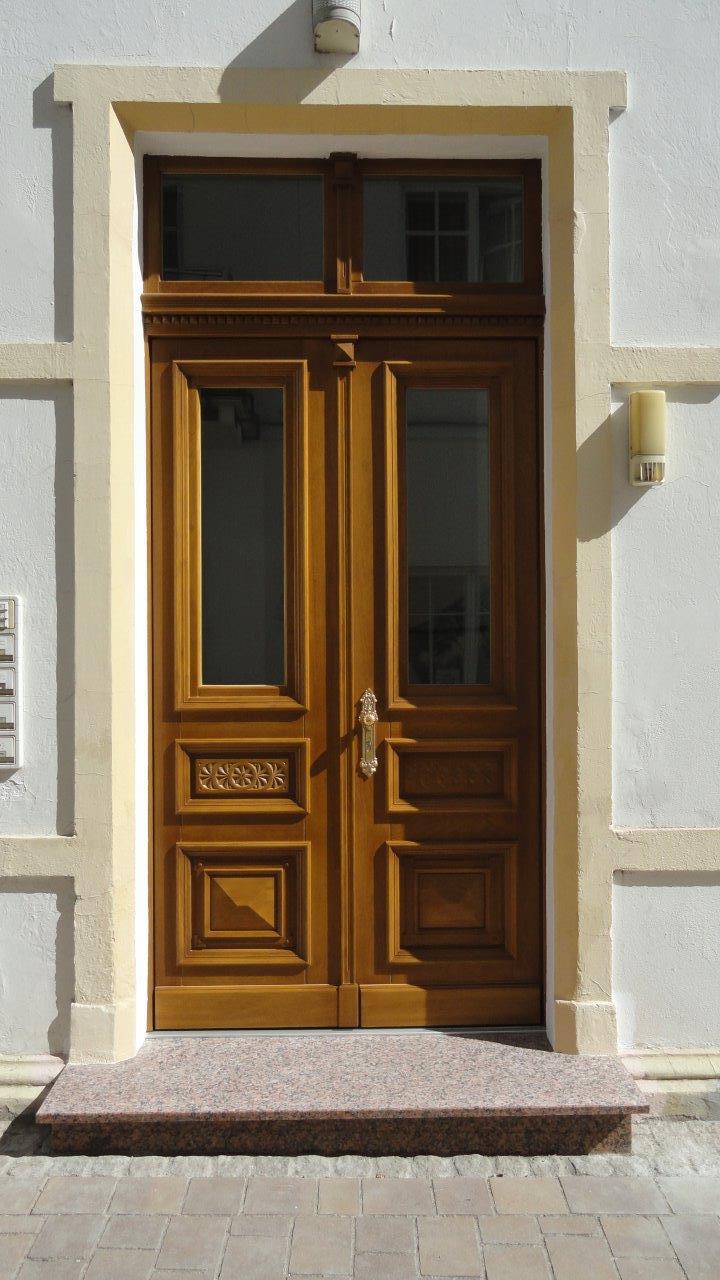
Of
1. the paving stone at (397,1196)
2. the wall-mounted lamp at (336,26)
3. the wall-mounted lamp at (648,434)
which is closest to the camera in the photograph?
the paving stone at (397,1196)

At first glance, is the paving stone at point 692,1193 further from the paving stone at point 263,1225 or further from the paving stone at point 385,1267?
the paving stone at point 263,1225

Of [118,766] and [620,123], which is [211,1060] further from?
[620,123]

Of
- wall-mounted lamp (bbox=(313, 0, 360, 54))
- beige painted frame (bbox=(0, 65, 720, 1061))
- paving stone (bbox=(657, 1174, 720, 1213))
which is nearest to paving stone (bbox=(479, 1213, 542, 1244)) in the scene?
paving stone (bbox=(657, 1174, 720, 1213))

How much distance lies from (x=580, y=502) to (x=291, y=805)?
1.64 metres

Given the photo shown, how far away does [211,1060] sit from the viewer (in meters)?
3.87

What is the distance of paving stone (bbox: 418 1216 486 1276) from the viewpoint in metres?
3.01

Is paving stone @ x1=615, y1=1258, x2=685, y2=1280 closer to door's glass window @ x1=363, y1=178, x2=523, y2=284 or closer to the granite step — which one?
the granite step

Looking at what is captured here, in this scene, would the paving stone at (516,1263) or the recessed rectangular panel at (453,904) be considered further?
the recessed rectangular panel at (453,904)

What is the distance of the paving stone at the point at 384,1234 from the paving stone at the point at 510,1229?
0.23 meters

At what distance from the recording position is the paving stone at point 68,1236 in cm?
310

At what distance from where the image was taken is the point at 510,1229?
10.5 ft

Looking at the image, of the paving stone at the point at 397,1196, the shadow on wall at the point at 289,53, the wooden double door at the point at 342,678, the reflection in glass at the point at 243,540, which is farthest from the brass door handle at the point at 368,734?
the shadow on wall at the point at 289,53

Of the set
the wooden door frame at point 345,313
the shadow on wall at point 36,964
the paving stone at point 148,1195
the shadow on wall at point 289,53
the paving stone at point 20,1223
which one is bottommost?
the paving stone at point 20,1223

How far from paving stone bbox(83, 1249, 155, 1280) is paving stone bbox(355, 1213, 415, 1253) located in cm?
53
